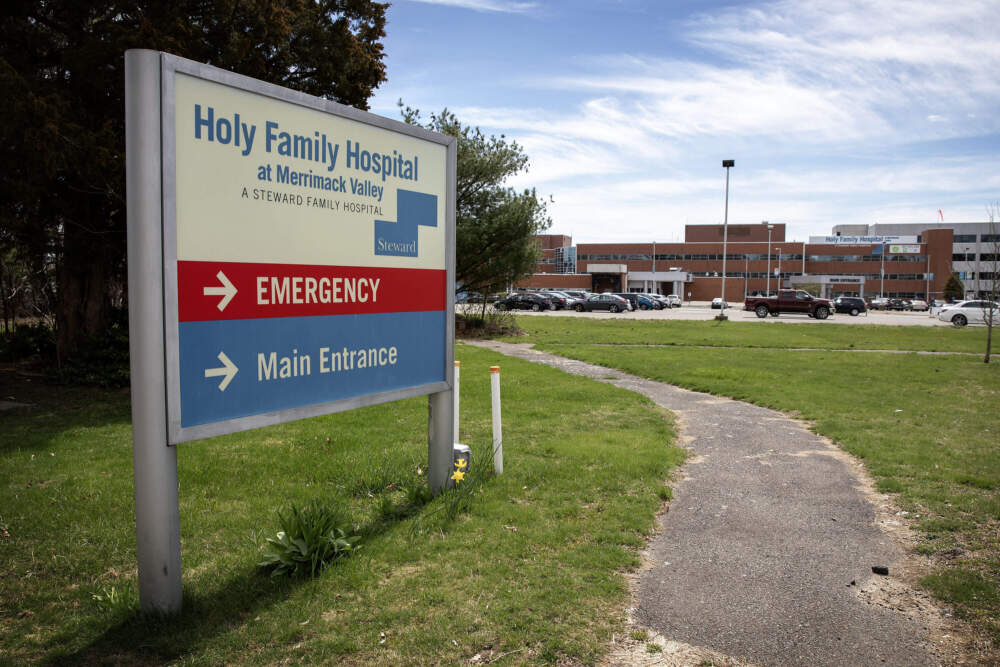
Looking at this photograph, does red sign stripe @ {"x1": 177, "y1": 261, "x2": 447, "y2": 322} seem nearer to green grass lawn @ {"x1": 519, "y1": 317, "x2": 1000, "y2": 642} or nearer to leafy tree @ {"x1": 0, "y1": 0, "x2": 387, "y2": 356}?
green grass lawn @ {"x1": 519, "y1": 317, "x2": 1000, "y2": 642}

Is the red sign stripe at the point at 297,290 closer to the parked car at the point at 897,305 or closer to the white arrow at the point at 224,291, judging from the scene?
the white arrow at the point at 224,291

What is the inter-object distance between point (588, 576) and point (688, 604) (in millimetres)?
632

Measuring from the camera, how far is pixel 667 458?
7090 millimetres

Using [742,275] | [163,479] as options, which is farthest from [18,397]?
[742,275]

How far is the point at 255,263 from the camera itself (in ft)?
13.1

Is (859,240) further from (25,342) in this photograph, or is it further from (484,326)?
→ (25,342)

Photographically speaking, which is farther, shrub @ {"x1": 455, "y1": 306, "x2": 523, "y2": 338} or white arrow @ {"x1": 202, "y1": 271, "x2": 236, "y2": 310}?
shrub @ {"x1": 455, "y1": 306, "x2": 523, "y2": 338}

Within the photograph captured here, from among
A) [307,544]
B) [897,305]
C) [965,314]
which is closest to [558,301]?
[965,314]

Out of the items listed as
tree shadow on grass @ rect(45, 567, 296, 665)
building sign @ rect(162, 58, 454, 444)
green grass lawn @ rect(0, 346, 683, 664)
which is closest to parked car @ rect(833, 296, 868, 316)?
green grass lawn @ rect(0, 346, 683, 664)

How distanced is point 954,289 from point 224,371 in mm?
101787

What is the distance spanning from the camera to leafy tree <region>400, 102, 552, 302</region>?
2427 cm

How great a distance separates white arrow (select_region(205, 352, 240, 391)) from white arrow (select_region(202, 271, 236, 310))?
0.96 feet

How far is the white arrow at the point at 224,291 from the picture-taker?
3.73 metres

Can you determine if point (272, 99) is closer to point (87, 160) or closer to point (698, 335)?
point (87, 160)
